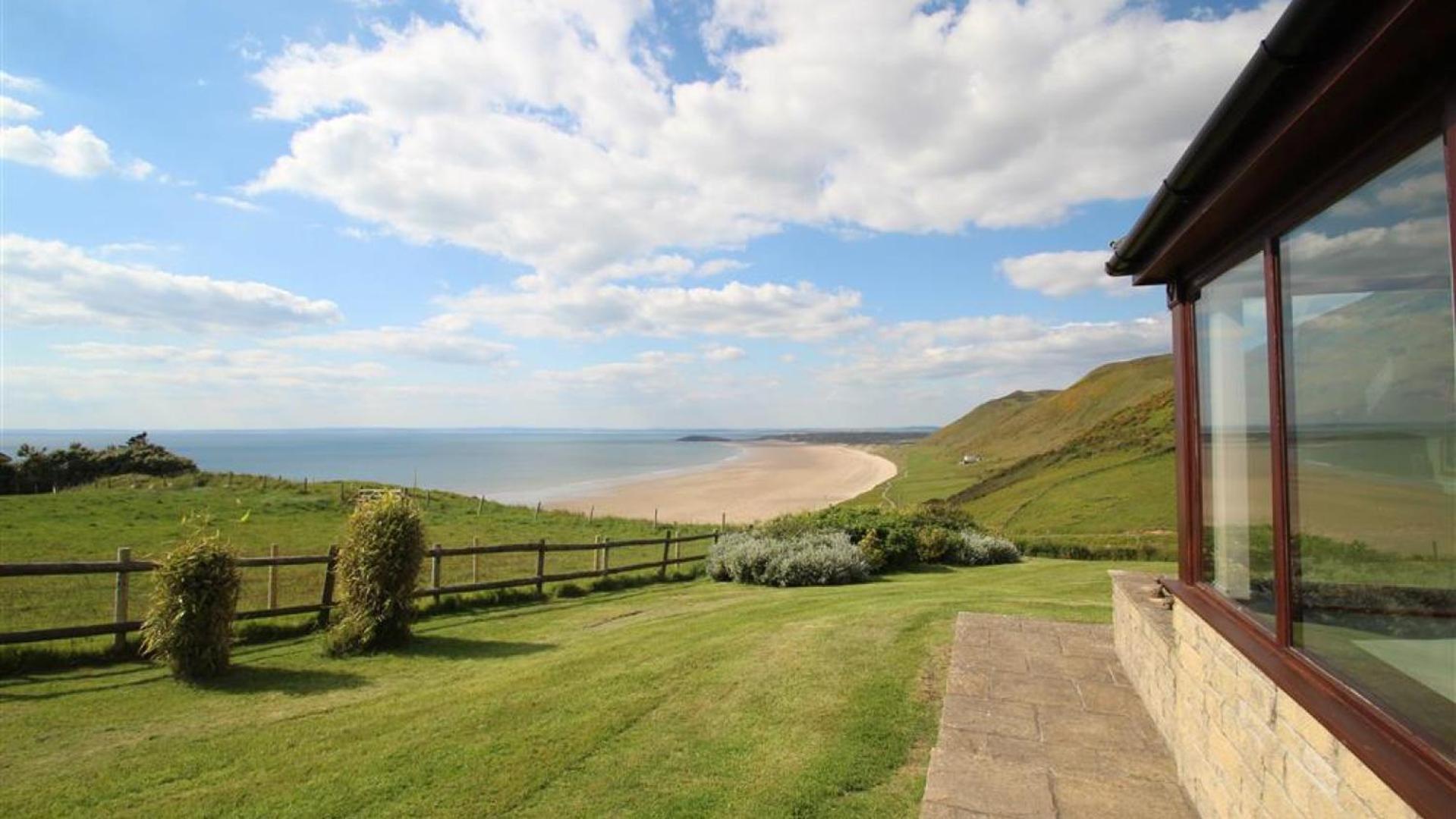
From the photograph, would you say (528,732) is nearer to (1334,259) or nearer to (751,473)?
(1334,259)

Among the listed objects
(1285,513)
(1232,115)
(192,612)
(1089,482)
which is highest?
(1232,115)

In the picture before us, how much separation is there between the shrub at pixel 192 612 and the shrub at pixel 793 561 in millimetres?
8184

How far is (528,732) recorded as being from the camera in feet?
16.5

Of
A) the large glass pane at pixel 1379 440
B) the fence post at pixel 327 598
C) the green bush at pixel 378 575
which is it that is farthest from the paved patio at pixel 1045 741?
the fence post at pixel 327 598

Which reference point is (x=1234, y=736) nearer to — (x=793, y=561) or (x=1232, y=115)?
(x=1232, y=115)

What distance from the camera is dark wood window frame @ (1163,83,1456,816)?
70.4 inches

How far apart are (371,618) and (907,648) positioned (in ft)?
19.6

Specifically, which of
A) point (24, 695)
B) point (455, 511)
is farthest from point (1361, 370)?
point (455, 511)

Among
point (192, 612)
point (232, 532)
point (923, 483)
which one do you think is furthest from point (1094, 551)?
point (923, 483)

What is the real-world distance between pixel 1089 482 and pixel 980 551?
10378 millimetres

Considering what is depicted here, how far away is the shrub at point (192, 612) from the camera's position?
701 cm

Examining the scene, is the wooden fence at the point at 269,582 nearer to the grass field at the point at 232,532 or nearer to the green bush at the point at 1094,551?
the grass field at the point at 232,532

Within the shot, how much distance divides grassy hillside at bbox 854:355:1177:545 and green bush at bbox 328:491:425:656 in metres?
14.4

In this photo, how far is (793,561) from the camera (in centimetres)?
1287
